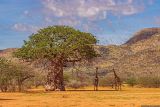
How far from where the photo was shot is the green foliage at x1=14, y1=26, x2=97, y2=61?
58.5 m

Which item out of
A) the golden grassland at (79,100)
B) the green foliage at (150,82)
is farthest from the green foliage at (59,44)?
the green foliage at (150,82)

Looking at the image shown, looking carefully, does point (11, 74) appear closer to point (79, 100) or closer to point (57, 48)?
point (57, 48)

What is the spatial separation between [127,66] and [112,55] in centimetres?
2362

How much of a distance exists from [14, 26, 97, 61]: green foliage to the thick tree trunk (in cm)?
114

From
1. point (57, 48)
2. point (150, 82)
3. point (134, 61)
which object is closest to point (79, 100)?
point (57, 48)

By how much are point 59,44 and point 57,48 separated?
124 cm

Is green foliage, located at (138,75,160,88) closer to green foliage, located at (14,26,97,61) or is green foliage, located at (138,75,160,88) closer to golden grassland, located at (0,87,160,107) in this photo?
green foliage, located at (14,26,97,61)

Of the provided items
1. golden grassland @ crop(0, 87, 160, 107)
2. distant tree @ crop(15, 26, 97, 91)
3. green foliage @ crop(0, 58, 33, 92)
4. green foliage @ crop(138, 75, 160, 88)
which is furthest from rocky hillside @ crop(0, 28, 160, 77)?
golden grassland @ crop(0, 87, 160, 107)

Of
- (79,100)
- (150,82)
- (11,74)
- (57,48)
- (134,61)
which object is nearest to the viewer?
(79,100)

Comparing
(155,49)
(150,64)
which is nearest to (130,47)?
(155,49)

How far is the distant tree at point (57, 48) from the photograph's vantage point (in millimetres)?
58625

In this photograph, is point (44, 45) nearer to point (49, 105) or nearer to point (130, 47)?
point (49, 105)

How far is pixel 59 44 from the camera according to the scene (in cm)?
5956

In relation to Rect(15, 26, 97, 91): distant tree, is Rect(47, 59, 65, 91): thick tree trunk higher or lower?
lower
